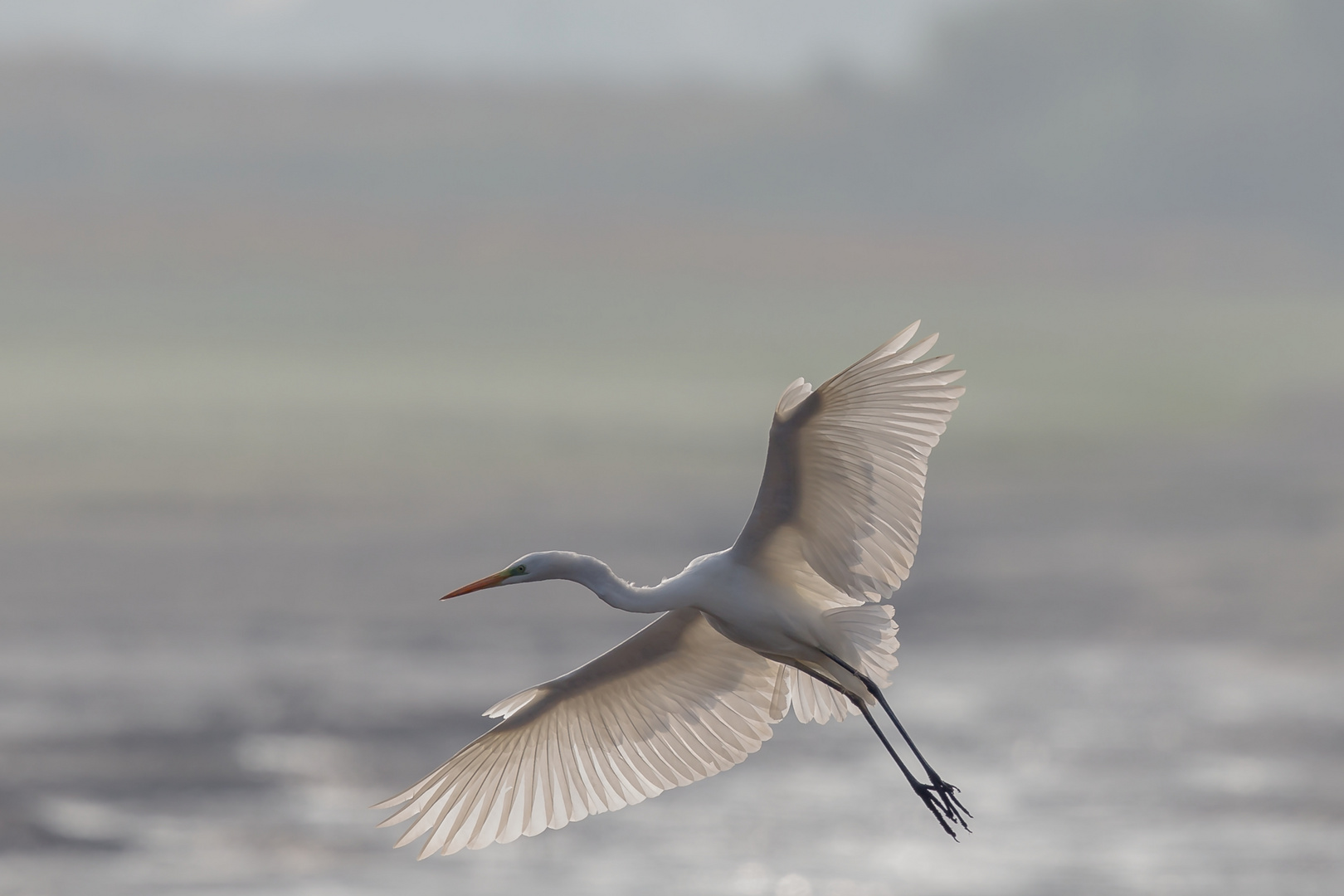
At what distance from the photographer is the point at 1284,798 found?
116 metres

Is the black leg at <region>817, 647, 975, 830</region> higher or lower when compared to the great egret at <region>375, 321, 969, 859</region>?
lower

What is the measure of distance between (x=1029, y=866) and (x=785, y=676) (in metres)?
106

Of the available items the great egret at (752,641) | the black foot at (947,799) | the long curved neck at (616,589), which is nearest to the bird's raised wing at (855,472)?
the great egret at (752,641)

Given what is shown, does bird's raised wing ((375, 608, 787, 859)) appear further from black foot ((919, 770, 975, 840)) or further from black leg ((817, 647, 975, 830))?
black foot ((919, 770, 975, 840))

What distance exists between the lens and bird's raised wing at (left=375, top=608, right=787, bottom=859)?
42.8 feet

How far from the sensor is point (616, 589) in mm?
11438

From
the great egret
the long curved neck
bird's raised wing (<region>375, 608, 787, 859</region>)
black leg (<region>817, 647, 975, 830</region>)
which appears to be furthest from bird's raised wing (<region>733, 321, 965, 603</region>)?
bird's raised wing (<region>375, 608, 787, 859</region>)

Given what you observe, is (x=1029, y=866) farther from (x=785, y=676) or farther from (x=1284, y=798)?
(x=785, y=676)

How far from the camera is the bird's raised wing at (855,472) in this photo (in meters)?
10.7

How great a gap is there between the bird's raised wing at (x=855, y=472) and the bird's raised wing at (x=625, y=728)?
66.6 inches

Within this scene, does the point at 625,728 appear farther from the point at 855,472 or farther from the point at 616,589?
the point at 855,472

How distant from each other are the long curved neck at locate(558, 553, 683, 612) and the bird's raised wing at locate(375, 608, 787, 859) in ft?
4.75

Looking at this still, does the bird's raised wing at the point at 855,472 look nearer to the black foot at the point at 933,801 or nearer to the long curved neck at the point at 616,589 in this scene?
the long curved neck at the point at 616,589

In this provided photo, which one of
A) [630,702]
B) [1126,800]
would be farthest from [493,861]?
[630,702]
